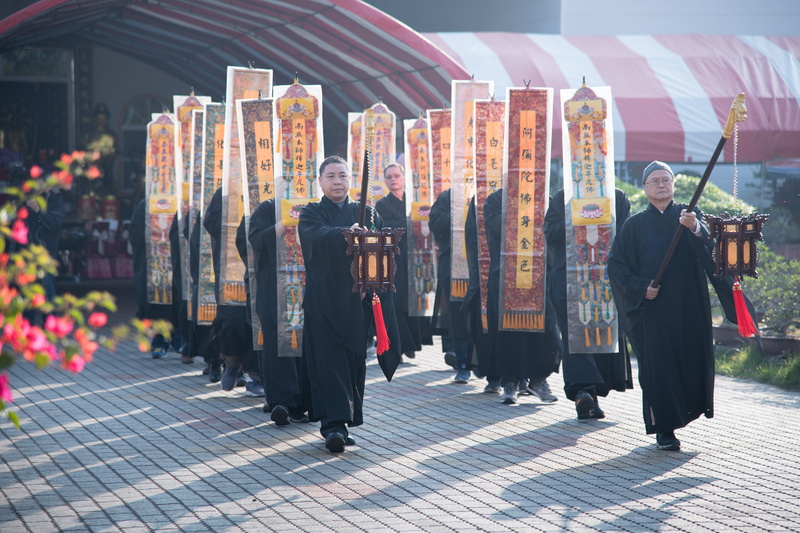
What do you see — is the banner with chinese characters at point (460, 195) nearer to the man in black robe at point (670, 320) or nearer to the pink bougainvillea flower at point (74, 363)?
the man in black robe at point (670, 320)

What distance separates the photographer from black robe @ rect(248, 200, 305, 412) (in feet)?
23.9

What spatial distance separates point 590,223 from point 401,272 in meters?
3.71

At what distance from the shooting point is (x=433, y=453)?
6332 mm

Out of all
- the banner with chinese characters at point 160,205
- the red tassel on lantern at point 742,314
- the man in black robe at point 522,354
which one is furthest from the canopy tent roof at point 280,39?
the red tassel on lantern at point 742,314

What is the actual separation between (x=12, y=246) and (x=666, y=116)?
10042mm

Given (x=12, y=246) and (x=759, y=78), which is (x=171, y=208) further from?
(x=759, y=78)

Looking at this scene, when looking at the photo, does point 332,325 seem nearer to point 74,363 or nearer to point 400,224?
point 74,363

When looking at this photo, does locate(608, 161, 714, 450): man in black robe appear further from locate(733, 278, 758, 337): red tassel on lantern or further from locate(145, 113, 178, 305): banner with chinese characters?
locate(145, 113, 178, 305): banner with chinese characters

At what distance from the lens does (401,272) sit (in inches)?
431

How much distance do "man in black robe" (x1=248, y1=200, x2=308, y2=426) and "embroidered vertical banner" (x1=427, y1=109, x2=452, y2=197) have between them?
347cm

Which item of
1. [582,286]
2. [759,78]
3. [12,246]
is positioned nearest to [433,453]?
[582,286]

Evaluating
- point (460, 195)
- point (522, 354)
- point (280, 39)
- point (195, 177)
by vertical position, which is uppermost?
point (280, 39)

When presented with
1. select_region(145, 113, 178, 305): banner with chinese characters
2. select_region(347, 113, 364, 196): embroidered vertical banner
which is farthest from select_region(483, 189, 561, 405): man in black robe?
select_region(145, 113, 178, 305): banner with chinese characters

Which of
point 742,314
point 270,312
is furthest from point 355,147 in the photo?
point 742,314
